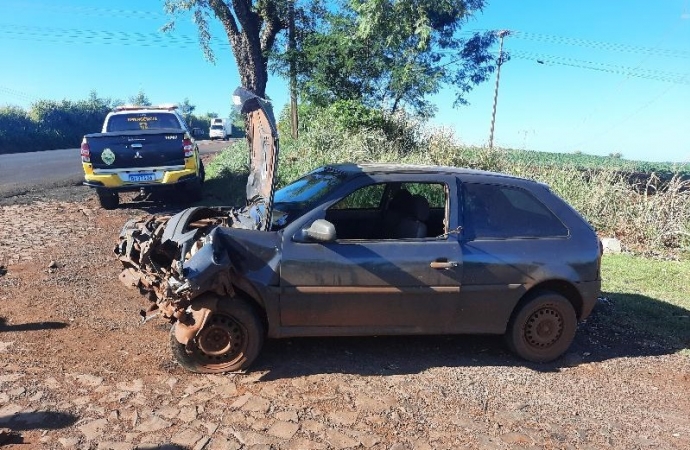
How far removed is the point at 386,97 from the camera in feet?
66.2

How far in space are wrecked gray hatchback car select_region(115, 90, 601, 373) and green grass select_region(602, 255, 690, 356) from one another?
4.46 feet

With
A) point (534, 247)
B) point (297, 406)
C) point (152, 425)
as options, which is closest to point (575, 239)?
point (534, 247)

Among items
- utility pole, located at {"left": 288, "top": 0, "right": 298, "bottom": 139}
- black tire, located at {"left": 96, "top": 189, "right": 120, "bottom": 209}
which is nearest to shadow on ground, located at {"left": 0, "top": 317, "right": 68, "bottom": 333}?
black tire, located at {"left": 96, "top": 189, "right": 120, "bottom": 209}

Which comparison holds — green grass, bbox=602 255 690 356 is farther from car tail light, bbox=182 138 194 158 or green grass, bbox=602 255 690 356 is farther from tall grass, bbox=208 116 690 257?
car tail light, bbox=182 138 194 158

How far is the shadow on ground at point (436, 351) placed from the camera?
13.5ft

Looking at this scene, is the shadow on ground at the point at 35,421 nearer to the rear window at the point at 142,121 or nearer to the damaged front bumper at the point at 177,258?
the damaged front bumper at the point at 177,258

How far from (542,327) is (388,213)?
1773 mm

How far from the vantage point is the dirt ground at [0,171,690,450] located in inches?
125

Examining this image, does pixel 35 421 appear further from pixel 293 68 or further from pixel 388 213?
pixel 293 68

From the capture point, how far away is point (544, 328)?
4406mm

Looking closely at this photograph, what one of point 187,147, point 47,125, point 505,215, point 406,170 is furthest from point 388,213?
point 47,125

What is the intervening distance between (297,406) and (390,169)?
6.71 feet

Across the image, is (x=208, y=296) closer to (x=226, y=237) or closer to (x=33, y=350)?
(x=226, y=237)

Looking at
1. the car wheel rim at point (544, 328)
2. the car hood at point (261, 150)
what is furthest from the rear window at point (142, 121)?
the car wheel rim at point (544, 328)
